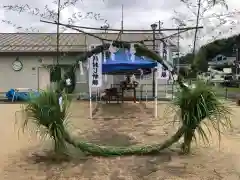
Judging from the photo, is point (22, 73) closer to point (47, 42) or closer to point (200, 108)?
point (47, 42)

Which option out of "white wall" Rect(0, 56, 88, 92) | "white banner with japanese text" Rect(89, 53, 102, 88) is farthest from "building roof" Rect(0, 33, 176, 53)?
"white banner with japanese text" Rect(89, 53, 102, 88)

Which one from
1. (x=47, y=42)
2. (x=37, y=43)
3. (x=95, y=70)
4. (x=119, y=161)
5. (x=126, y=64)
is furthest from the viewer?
(x=37, y=43)

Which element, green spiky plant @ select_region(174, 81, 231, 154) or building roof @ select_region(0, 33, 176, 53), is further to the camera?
building roof @ select_region(0, 33, 176, 53)

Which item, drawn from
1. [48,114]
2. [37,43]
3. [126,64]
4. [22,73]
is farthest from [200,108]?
[37,43]

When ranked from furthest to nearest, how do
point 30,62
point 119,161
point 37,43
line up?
point 37,43 → point 30,62 → point 119,161

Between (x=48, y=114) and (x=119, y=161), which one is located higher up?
(x=48, y=114)

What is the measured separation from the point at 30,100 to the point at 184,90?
2808 millimetres

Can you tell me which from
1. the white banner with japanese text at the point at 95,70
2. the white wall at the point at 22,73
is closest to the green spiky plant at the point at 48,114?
the white banner with japanese text at the point at 95,70

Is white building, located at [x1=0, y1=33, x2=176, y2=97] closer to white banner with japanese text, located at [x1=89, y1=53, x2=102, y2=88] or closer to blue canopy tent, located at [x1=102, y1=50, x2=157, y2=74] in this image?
blue canopy tent, located at [x1=102, y1=50, x2=157, y2=74]

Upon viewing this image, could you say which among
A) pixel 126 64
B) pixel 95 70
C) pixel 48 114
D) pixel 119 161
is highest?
pixel 126 64

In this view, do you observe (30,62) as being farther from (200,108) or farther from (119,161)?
(200,108)

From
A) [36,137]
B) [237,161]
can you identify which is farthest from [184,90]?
[36,137]

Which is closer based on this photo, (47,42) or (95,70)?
(95,70)

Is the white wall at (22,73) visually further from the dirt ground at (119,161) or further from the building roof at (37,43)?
the dirt ground at (119,161)
